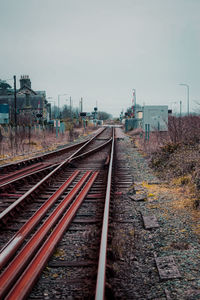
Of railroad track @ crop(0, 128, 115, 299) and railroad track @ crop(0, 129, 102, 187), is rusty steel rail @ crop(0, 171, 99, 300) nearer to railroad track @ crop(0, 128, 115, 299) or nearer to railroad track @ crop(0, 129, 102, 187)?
railroad track @ crop(0, 128, 115, 299)

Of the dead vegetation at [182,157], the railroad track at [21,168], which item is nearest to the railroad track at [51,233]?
the railroad track at [21,168]

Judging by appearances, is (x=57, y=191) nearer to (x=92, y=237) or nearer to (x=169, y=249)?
(x=92, y=237)

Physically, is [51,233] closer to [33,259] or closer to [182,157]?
[33,259]

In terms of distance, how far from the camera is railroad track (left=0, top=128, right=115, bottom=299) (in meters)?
3.17

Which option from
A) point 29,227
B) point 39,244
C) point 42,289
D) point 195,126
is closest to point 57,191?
point 29,227

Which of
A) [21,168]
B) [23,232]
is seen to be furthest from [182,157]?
[23,232]

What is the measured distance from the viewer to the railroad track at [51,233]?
3166 mm

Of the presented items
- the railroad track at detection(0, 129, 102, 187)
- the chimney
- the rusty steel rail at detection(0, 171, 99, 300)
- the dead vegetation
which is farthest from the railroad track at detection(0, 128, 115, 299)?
the chimney

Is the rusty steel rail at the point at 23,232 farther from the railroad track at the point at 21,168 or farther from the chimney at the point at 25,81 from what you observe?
the chimney at the point at 25,81

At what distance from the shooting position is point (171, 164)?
9.83m

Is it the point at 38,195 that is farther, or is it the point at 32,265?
the point at 38,195

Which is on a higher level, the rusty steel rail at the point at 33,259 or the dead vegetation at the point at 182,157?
the dead vegetation at the point at 182,157

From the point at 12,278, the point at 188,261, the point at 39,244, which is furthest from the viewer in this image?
the point at 39,244

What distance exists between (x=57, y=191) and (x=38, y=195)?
471mm
